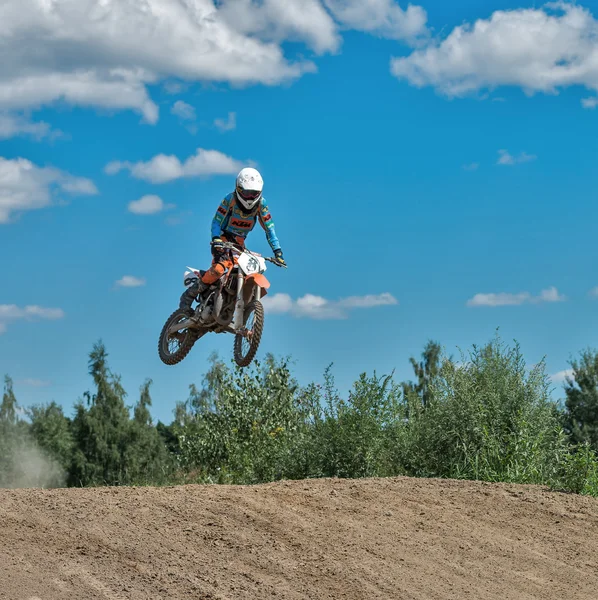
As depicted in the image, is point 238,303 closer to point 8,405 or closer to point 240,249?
point 240,249

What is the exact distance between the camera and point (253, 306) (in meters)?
13.6

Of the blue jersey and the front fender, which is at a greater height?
the blue jersey

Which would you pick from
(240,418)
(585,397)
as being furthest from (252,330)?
(585,397)

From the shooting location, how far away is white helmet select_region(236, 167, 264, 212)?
1343 cm

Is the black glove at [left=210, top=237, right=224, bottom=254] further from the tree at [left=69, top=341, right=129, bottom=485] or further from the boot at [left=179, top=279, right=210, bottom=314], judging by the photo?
the tree at [left=69, top=341, right=129, bottom=485]

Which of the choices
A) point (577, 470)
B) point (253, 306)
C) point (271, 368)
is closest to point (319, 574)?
point (253, 306)

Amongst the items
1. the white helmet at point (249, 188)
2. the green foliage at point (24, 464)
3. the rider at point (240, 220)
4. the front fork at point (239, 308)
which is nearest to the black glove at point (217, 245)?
the rider at point (240, 220)

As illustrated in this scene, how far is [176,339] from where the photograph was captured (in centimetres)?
1516

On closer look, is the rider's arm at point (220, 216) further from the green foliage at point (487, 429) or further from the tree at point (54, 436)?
the tree at point (54, 436)

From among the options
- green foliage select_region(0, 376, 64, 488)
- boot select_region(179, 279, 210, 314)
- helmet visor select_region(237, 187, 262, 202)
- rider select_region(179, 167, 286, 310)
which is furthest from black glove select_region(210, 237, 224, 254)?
green foliage select_region(0, 376, 64, 488)

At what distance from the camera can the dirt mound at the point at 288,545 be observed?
9828 millimetres

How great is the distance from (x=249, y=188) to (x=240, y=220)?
0.57m

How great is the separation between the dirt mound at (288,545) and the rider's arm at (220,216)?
371cm

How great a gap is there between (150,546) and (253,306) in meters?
4.27
